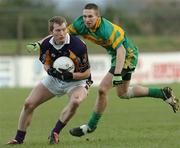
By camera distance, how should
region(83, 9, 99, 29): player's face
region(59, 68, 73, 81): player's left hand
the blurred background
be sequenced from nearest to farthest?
1. region(59, 68, 73, 81): player's left hand
2. region(83, 9, 99, 29): player's face
3. the blurred background

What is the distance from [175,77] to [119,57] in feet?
Answer: 69.9

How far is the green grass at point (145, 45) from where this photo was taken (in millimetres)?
35094

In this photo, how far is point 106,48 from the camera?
39.0 ft

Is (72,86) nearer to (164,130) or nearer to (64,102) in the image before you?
(164,130)

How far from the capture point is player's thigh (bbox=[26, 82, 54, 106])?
35.2ft

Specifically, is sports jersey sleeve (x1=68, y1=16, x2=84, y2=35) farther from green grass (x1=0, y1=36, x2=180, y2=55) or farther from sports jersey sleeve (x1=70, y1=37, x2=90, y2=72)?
green grass (x1=0, y1=36, x2=180, y2=55)

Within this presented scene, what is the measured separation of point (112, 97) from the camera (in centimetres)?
2245

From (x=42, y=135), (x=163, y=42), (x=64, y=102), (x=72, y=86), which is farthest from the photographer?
(x=163, y=42)

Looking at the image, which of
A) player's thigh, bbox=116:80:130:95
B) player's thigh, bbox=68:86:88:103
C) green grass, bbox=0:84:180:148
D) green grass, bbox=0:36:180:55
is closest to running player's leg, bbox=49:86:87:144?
player's thigh, bbox=68:86:88:103

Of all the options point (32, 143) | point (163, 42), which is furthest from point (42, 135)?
point (163, 42)

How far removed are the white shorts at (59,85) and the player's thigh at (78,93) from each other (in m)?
0.06

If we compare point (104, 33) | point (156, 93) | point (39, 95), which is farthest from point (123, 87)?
point (39, 95)

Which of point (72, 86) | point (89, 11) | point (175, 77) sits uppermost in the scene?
point (89, 11)

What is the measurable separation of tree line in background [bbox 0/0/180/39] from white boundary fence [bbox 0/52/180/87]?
413 centimetres
